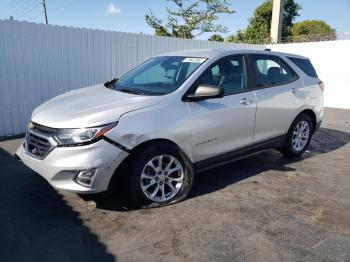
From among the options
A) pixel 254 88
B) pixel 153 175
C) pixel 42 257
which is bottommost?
pixel 42 257

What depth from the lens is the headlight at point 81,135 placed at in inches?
130

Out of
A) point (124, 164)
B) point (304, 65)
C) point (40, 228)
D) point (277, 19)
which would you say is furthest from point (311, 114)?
point (277, 19)

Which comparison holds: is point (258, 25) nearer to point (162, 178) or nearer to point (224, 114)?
→ point (224, 114)

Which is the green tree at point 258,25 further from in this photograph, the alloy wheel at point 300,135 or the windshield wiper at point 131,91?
the windshield wiper at point 131,91

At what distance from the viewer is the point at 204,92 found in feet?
12.7

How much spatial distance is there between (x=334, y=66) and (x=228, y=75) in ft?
31.7

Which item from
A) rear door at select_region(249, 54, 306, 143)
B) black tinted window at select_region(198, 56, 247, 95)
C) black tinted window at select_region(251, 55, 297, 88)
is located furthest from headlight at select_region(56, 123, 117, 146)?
black tinted window at select_region(251, 55, 297, 88)

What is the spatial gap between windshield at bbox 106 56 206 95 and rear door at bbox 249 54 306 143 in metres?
1.00

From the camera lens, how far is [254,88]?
4672mm

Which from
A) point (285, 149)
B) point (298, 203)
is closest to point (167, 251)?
point (298, 203)

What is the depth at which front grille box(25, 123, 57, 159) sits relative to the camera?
3.43m

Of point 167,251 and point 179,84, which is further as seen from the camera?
point 179,84

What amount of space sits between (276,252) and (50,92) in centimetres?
623

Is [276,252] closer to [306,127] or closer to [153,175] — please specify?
[153,175]
